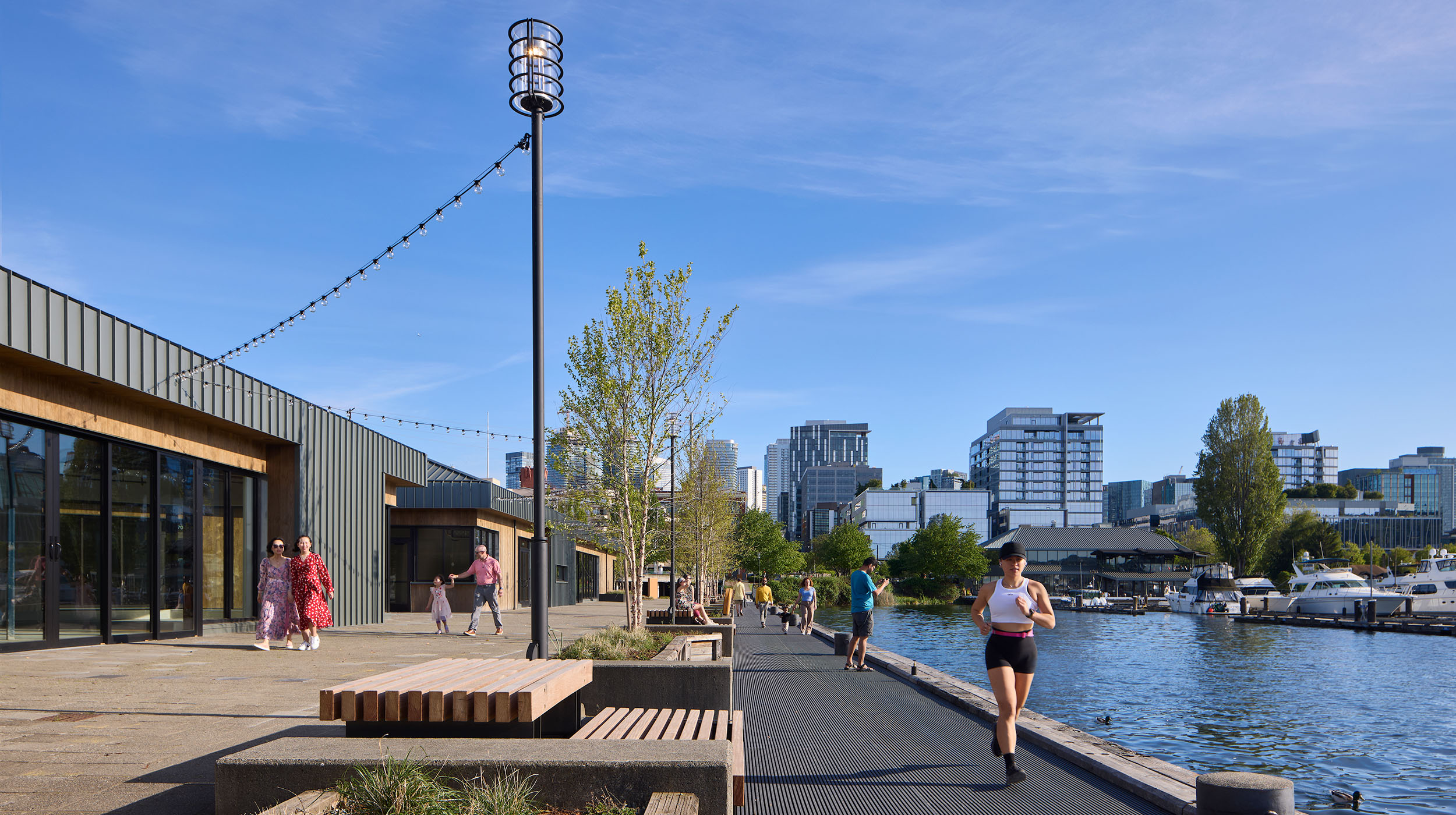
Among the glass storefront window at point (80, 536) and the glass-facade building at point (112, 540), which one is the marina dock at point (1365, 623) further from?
the glass storefront window at point (80, 536)

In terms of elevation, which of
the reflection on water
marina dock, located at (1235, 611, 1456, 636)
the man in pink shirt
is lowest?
marina dock, located at (1235, 611, 1456, 636)

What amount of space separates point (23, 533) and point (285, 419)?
259 inches

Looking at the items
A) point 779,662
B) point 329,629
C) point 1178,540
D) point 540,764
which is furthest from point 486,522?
point 1178,540

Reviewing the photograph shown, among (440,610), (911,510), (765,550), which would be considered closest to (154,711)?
(440,610)

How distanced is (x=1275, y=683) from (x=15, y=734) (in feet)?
91.2

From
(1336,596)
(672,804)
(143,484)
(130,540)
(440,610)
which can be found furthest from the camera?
(1336,596)

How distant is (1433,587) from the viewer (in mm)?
64188

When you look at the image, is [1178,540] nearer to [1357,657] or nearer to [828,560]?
[828,560]

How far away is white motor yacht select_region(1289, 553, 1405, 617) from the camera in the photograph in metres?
62.8

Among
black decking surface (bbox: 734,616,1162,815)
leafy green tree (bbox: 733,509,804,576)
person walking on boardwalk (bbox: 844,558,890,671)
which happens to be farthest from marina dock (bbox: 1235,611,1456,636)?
black decking surface (bbox: 734,616,1162,815)

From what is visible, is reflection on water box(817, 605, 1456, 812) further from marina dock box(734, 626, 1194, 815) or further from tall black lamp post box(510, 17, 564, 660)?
tall black lamp post box(510, 17, 564, 660)

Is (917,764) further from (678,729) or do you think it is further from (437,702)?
(437,702)

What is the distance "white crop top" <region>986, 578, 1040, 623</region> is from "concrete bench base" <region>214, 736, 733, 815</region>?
3.13 m

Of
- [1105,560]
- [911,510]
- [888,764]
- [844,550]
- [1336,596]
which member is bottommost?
[1105,560]
